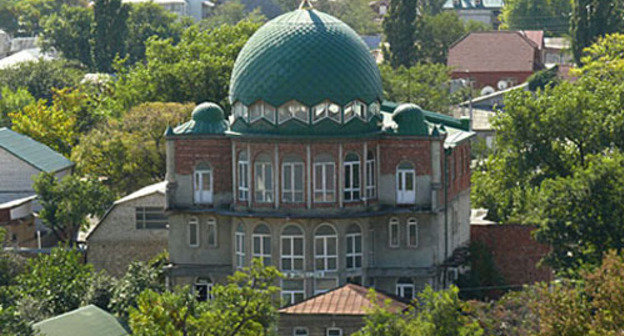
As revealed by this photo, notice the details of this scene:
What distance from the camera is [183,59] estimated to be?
103 meters

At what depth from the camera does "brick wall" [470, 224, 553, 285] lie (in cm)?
7725

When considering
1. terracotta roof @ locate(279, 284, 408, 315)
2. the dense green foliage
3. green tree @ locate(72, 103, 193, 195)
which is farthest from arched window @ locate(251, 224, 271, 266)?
green tree @ locate(72, 103, 193, 195)

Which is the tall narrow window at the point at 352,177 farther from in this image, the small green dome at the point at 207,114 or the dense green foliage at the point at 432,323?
the dense green foliage at the point at 432,323

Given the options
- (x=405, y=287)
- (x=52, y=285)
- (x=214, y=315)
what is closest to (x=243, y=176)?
(x=405, y=287)

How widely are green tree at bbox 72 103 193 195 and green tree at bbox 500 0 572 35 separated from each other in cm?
10167

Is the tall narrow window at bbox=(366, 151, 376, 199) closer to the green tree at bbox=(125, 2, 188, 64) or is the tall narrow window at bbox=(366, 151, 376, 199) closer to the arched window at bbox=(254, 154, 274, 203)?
the arched window at bbox=(254, 154, 274, 203)

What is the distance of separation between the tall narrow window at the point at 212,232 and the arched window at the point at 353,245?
584 centimetres

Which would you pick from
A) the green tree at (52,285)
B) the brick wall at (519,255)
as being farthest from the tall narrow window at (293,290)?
the brick wall at (519,255)

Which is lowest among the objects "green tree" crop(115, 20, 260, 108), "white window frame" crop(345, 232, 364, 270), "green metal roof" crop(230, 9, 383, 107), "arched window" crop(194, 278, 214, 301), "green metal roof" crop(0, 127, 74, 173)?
"arched window" crop(194, 278, 214, 301)

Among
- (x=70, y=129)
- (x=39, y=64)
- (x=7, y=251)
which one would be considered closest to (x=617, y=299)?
(x=7, y=251)

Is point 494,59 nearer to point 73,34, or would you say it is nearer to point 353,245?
point 73,34

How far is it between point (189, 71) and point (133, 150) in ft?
28.8

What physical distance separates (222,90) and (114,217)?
774 inches

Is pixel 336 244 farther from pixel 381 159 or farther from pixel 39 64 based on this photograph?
pixel 39 64
